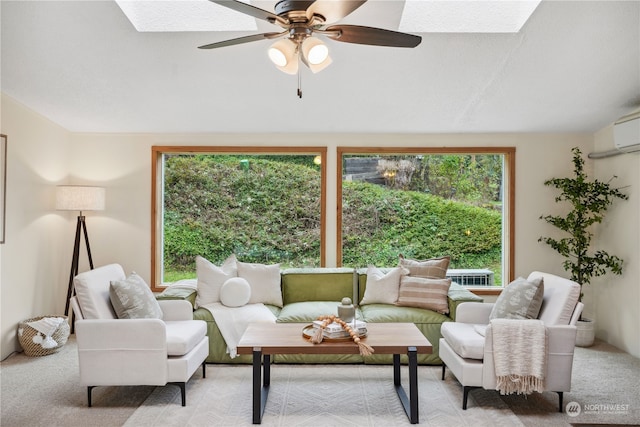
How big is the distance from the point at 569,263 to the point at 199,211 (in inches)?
163

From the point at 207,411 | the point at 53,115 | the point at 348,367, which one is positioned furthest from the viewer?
the point at 53,115

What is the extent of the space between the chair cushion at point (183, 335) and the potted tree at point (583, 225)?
3.73m

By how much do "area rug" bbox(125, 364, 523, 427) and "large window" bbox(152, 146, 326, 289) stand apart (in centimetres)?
180

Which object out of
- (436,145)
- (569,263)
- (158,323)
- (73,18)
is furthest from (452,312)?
(73,18)

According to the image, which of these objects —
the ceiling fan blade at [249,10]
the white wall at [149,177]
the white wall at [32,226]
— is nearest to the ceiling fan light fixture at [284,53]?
the ceiling fan blade at [249,10]

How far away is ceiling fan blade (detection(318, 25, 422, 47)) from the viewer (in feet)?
7.80

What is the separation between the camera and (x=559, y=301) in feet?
10.8

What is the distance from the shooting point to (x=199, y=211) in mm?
5582

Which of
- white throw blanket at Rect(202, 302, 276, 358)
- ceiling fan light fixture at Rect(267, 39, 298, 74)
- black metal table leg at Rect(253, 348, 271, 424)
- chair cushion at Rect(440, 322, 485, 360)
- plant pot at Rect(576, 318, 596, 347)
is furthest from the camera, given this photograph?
plant pot at Rect(576, 318, 596, 347)

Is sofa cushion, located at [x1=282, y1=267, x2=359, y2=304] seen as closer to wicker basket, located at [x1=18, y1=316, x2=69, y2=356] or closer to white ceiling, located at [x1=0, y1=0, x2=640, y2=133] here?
white ceiling, located at [x1=0, y1=0, x2=640, y2=133]

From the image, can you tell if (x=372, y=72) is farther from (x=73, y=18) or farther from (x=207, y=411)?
(x=207, y=411)

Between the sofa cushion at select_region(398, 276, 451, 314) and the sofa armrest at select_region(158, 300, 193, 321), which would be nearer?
the sofa armrest at select_region(158, 300, 193, 321)

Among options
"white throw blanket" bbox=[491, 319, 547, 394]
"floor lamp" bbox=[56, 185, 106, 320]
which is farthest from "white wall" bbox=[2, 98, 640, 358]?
"white throw blanket" bbox=[491, 319, 547, 394]

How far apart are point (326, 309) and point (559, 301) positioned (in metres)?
1.95
